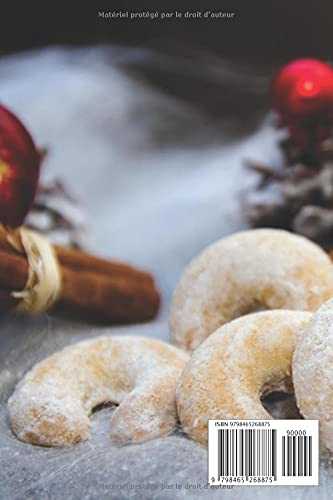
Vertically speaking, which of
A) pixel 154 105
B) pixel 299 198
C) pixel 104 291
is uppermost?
pixel 154 105

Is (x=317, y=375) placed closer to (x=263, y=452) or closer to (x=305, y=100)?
(x=263, y=452)

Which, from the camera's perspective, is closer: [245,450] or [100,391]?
[245,450]

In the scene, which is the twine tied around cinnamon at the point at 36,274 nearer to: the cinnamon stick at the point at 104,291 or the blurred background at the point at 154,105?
the cinnamon stick at the point at 104,291

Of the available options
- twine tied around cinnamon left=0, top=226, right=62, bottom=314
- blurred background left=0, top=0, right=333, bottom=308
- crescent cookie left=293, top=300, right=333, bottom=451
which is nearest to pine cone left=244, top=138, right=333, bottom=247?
blurred background left=0, top=0, right=333, bottom=308

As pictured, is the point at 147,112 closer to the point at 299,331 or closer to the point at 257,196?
the point at 257,196

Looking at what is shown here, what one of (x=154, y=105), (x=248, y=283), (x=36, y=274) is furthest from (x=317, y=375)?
(x=154, y=105)

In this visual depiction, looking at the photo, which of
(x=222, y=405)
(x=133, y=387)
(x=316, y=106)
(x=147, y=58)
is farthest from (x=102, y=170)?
(x=222, y=405)

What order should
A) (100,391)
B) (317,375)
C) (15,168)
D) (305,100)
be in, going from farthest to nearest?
1. (305,100)
2. (15,168)
3. (100,391)
4. (317,375)

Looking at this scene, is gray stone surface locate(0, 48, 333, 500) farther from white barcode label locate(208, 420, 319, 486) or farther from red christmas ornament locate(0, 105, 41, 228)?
white barcode label locate(208, 420, 319, 486)
